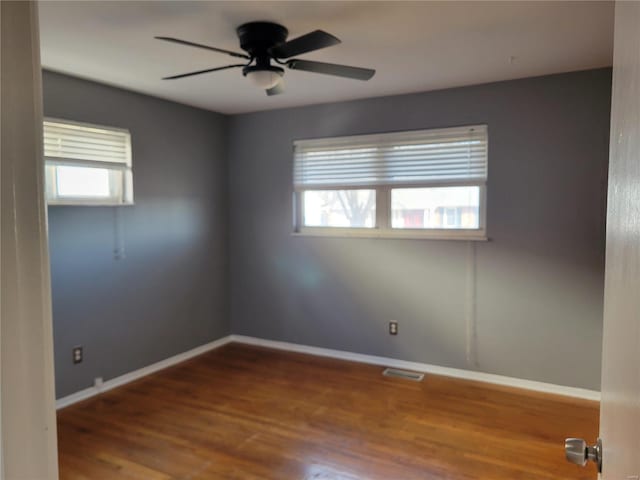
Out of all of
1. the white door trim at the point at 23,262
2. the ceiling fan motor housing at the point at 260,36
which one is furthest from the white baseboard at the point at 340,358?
the white door trim at the point at 23,262

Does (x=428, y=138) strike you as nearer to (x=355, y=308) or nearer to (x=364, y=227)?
(x=364, y=227)

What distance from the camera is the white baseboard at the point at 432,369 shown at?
3451 millimetres

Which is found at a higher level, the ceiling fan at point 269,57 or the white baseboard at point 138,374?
the ceiling fan at point 269,57

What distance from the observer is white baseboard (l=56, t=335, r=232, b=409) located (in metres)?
3.34

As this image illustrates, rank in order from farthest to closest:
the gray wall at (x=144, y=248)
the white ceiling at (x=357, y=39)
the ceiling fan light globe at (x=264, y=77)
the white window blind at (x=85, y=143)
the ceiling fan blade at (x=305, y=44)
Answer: the gray wall at (x=144, y=248) < the white window blind at (x=85, y=143) < the ceiling fan light globe at (x=264, y=77) < the white ceiling at (x=357, y=39) < the ceiling fan blade at (x=305, y=44)

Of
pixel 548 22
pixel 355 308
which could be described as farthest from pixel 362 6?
pixel 355 308

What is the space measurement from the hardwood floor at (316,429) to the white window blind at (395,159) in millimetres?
1704

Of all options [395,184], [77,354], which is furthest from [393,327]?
[77,354]

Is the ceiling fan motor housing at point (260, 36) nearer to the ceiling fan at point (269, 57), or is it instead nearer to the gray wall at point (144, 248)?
the ceiling fan at point (269, 57)

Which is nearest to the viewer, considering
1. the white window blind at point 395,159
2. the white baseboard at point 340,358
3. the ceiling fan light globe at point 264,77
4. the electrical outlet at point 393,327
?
the ceiling fan light globe at point 264,77

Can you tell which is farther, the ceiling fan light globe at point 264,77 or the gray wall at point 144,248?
the gray wall at point 144,248

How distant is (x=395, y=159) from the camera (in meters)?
3.97

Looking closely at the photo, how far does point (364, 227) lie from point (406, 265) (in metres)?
0.53

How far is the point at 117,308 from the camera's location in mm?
3688
